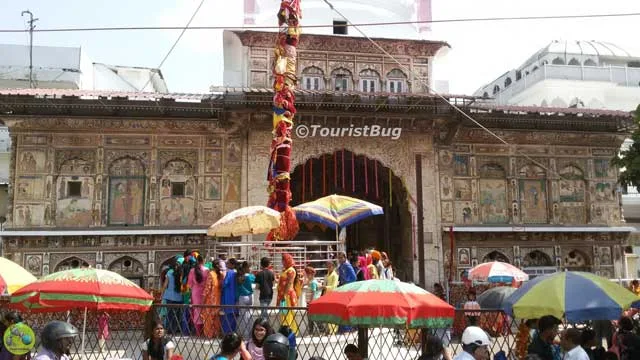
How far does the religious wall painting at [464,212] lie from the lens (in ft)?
70.3

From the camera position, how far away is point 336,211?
44.4ft

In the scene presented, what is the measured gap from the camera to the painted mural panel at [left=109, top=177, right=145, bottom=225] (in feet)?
66.0

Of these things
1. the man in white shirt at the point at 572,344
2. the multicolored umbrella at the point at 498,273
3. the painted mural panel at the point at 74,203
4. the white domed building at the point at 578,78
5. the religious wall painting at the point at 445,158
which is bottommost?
the multicolored umbrella at the point at 498,273

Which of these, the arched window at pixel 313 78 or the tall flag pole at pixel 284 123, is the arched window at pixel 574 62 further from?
the tall flag pole at pixel 284 123

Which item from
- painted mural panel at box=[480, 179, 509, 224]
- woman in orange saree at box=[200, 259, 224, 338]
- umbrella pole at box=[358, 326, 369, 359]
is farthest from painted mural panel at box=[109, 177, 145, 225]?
umbrella pole at box=[358, 326, 369, 359]

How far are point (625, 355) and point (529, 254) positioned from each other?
51.2 feet

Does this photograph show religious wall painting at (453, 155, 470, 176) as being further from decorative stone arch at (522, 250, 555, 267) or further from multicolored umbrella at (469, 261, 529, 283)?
multicolored umbrella at (469, 261, 529, 283)

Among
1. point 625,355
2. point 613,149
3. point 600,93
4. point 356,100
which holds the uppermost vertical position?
point 600,93

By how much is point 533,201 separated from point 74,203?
1627 cm

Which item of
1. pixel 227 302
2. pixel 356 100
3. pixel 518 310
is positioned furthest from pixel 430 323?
pixel 356 100

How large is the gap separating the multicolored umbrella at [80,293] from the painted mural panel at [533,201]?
17.3 meters

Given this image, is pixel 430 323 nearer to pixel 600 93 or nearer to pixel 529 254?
pixel 529 254

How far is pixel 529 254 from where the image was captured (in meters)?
22.1

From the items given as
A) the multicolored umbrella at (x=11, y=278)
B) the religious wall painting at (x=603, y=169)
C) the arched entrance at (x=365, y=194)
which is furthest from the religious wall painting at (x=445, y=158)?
the multicolored umbrella at (x=11, y=278)
